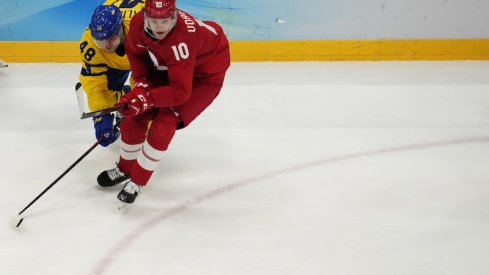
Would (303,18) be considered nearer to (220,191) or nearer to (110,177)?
(220,191)

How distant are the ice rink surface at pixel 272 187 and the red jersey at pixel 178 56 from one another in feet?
1.78

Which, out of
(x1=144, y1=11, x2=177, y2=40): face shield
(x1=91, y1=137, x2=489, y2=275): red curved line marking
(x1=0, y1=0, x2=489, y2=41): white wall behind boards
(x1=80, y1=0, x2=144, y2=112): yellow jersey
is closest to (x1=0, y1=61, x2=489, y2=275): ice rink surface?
(x1=91, y1=137, x2=489, y2=275): red curved line marking

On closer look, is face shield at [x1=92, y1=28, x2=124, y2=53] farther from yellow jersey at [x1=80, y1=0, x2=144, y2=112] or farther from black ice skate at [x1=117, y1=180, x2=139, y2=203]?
→ black ice skate at [x1=117, y1=180, x2=139, y2=203]

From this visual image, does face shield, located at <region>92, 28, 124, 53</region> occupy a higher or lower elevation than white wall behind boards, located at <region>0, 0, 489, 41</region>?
higher

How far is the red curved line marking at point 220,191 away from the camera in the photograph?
7.45 feet

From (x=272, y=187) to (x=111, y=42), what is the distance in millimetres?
1034

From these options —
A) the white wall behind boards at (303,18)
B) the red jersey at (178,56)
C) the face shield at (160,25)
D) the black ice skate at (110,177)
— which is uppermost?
the face shield at (160,25)

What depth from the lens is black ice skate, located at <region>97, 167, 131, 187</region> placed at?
2.85 metres

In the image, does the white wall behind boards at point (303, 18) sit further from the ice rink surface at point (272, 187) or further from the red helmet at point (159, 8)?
the red helmet at point (159, 8)

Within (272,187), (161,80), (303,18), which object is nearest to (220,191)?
(272,187)

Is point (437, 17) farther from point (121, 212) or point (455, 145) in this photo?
point (121, 212)

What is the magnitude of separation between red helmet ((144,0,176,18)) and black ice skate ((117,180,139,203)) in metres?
0.74

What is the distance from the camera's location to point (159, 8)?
2.36 m

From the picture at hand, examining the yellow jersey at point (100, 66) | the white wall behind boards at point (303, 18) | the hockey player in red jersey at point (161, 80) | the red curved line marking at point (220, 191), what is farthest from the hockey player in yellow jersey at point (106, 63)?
the white wall behind boards at point (303, 18)
